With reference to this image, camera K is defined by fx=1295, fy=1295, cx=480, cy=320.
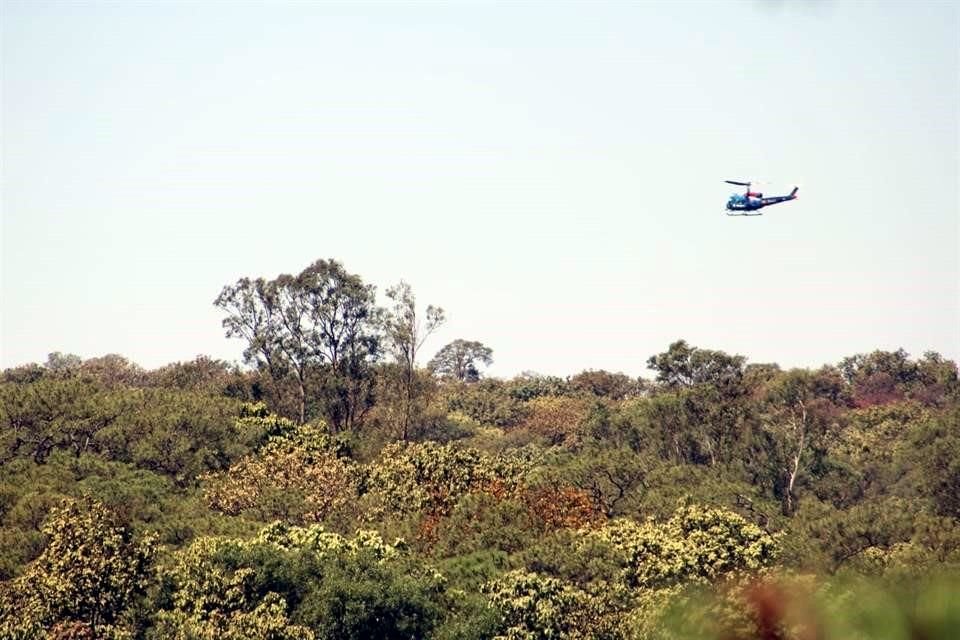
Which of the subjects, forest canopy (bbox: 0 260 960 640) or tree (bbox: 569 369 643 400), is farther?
tree (bbox: 569 369 643 400)

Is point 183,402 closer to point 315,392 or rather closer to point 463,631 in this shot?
point 315,392

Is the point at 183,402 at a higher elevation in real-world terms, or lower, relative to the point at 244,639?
higher

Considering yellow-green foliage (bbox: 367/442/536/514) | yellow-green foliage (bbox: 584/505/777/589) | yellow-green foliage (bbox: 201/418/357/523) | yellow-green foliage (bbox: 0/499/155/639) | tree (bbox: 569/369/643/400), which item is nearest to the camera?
yellow-green foliage (bbox: 0/499/155/639)

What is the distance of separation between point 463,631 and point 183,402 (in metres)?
38.7

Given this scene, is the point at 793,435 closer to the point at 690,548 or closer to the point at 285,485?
the point at 285,485

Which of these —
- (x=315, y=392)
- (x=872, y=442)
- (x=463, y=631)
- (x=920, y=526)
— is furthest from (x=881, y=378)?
(x=463, y=631)

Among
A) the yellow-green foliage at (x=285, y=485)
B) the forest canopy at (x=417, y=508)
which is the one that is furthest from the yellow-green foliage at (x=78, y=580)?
the yellow-green foliage at (x=285, y=485)

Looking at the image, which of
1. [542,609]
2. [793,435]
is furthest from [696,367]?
[542,609]

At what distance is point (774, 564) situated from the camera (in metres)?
53.5

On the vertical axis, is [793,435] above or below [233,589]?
above

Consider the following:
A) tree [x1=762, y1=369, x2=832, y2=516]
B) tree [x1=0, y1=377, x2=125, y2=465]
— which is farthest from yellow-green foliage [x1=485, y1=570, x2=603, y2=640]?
tree [x1=762, y1=369, x2=832, y2=516]

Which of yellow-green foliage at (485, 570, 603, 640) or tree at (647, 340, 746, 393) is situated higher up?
tree at (647, 340, 746, 393)

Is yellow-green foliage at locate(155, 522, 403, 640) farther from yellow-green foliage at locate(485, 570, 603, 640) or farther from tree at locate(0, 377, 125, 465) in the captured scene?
tree at locate(0, 377, 125, 465)

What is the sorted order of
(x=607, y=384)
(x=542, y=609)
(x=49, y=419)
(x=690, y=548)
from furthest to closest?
(x=607, y=384) → (x=49, y=419) → (x=690, y=548) → (x=542, y=609)
